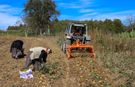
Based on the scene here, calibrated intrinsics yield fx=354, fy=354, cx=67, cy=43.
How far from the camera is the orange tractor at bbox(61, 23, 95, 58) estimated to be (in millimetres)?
20188

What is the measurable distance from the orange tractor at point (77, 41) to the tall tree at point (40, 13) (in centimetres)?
4186

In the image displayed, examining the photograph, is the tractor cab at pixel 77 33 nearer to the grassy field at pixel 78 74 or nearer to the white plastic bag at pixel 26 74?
the grassy field at pixel 78 74

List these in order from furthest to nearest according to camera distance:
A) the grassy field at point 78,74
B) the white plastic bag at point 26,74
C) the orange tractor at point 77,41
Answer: the orange tractor at point 77,41 → the white plastic bag at point 26,74 → the grassy field at point 78,74

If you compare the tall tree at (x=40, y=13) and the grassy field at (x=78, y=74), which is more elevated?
the tall tree at (x=40, y=13)

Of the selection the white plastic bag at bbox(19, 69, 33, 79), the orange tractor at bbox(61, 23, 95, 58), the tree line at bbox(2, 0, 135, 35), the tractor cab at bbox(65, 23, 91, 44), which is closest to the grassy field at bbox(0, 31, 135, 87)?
the white plastic bag at bbox(19, 69, 33, 79)

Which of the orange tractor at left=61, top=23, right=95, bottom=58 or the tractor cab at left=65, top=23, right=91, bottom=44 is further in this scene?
the tractor cab at left=65, top=23, right=91, bottom=44

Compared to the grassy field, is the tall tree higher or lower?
higher

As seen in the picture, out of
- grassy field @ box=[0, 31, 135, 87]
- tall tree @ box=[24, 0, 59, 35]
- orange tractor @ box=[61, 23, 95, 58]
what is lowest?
grassy field @ box=[0, 31, 135, 87]

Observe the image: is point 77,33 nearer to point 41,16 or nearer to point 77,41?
point 77,41

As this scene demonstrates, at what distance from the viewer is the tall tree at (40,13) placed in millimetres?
63750

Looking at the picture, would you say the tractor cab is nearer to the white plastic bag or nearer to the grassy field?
the grassy field

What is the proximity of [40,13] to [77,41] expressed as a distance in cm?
4334

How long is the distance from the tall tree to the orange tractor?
41.9 metres

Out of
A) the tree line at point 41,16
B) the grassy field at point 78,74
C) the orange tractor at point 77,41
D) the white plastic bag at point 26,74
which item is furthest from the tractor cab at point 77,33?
the tree line at point 41,16
